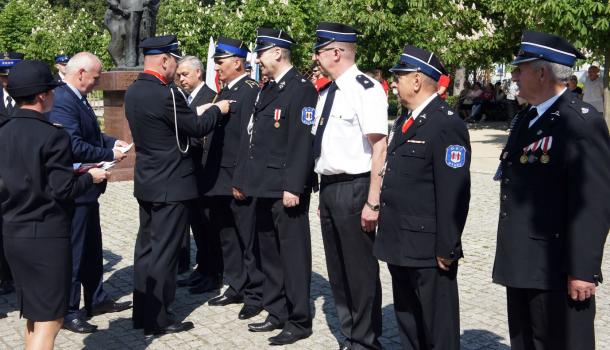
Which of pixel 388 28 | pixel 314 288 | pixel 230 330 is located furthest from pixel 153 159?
pixel 388 28

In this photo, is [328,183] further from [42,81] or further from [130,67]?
[130,67]

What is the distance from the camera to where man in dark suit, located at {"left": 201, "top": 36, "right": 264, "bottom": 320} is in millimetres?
6027

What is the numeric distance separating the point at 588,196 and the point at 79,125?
380cm

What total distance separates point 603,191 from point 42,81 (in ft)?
9.77

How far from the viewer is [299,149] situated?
5.07 metres

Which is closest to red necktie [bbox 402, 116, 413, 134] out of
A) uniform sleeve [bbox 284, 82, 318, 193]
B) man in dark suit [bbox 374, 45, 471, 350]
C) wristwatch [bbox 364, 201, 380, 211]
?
man in dark suit [bbox 374, 45, 471, 350]

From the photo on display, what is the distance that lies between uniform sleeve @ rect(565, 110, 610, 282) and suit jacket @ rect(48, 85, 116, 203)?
3.44m

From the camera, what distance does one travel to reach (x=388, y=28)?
18.1 meters

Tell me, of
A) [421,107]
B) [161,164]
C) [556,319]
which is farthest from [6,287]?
[556,319]

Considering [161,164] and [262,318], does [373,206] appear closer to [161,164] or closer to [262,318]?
[161,164]

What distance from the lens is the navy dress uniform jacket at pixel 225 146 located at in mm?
6078

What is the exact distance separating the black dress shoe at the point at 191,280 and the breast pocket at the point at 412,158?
11.3ft

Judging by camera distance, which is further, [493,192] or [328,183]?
[493,192]

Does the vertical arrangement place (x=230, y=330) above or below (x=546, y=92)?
below
